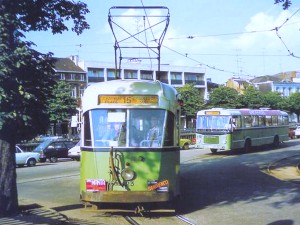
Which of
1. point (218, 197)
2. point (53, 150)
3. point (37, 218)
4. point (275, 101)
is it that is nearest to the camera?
point (37, 218)

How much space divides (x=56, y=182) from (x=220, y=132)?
14.0 metres

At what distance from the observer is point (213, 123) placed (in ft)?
93.9

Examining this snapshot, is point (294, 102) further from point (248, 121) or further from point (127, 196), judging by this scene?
point (127, 196)

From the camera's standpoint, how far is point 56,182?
16484 mm

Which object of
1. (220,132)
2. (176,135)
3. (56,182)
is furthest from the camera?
(220,132)

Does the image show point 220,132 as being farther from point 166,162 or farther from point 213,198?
point 166,162

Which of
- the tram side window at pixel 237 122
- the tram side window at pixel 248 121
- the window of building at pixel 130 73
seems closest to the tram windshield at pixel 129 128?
the tram side window at pixel 237 122

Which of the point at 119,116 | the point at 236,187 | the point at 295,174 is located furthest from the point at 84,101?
the point at 295,174

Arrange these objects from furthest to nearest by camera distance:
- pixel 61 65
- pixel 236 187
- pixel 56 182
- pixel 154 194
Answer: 1. pixel 61 65
2. pixel 56 182
3. pixel 236 187
4. pixel 154 194

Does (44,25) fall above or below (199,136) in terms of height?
above

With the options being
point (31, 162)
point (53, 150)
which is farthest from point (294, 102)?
point (31, 162)

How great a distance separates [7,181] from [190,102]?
207ft

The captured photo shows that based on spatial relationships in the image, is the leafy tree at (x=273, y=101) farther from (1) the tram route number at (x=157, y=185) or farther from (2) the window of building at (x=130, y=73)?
(1) the tram route number at (x=157, y=185)

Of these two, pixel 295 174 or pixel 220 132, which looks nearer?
pixel 295 174
